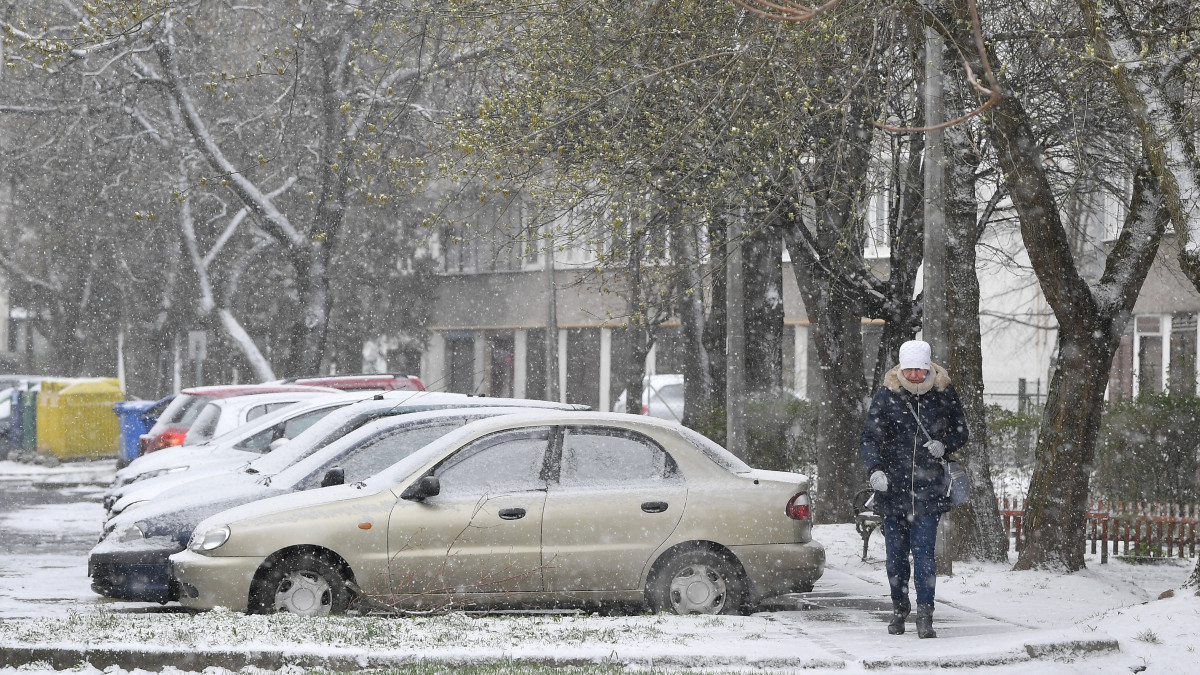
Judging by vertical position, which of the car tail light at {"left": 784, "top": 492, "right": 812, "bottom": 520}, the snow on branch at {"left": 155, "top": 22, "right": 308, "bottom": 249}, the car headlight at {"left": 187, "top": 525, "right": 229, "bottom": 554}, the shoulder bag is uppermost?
the snow on branch at {"left": 155, "top": 22, "right": 308, "bottom": 249}

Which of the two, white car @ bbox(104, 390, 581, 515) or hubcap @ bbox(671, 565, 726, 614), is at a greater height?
white car @ bbox(104, 390, 581, 515)

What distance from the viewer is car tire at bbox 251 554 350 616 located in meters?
9.15

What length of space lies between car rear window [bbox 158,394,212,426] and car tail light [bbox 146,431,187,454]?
0.23 meters

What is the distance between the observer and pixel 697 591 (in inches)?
375

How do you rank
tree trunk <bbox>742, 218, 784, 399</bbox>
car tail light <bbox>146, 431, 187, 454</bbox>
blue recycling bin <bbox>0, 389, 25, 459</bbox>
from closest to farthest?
1. car tail light <bbox>146, 431, 187, 454</bbox>
2. tree trunk <bbox>742, 218, 784, 399</bbox>
3. blue recycling bin <bbox>0, 389, 25, 459</bbox>

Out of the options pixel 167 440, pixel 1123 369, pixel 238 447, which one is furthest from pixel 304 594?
pixel 1123 369

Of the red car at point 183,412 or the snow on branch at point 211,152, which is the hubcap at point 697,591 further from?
the snow on branch at point 211,152

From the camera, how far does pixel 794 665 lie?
285 inches

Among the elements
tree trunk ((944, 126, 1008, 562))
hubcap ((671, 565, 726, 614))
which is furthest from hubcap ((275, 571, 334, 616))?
tree trunk ((944, 126, 1008, 562))

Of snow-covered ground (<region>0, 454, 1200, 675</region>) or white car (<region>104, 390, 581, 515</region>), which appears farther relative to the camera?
white car (<region>104, 390, 581, 515</region>)

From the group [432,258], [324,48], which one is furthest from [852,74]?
[432,258]

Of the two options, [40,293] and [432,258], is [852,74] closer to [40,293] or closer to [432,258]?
[432,258]

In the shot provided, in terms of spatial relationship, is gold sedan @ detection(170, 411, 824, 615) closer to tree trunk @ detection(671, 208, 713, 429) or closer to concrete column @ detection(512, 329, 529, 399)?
tree trunk @ detection(671, 208, 713, 429)

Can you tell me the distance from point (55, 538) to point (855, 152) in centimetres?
975
